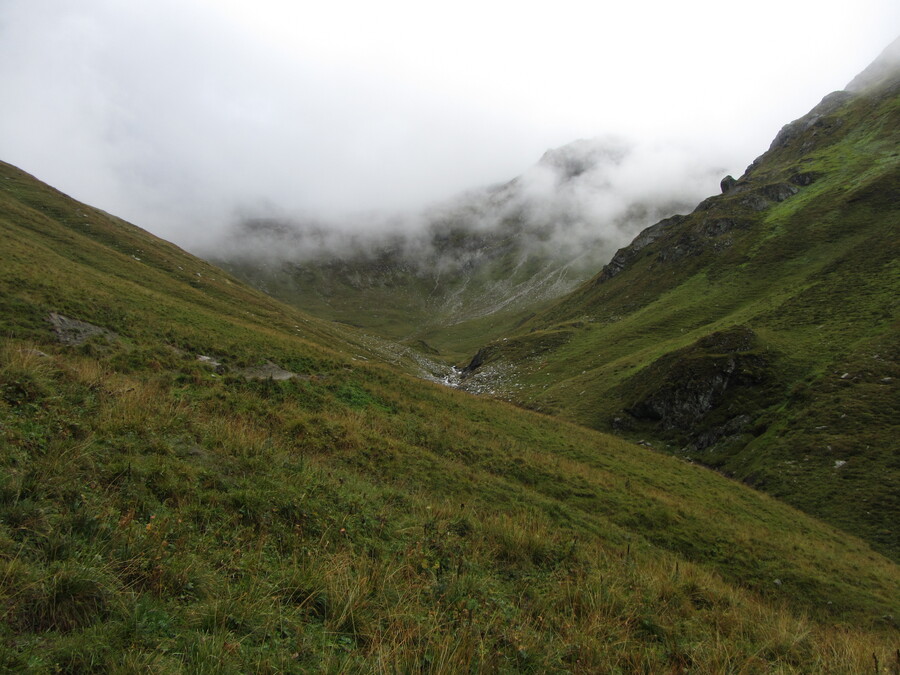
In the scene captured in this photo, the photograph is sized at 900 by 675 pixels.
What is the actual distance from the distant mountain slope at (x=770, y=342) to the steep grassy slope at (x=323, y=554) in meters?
10.8

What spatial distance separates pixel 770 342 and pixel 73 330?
49.7 meters

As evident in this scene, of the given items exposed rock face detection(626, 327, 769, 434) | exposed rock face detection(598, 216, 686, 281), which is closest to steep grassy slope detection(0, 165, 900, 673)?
exposed rock face detection(626, 327, 769, 434)

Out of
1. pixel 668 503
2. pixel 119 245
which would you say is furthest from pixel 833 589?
Answer: pixel 119 245

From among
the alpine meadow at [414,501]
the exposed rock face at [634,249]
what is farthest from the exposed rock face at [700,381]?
the exposed rock face at [634,249]

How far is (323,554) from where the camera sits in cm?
595

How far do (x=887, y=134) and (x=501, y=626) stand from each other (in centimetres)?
11966

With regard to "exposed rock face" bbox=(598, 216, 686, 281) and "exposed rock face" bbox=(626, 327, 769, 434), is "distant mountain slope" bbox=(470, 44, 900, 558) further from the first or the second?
"exposed rock face" bbox=(598, 216, 686, 281)

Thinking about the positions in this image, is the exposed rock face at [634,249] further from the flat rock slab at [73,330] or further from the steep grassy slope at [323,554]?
the flat rock slab at [73,330]

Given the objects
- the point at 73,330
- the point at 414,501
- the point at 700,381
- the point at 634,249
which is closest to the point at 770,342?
the point at 700,381

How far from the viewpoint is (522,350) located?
7281cm

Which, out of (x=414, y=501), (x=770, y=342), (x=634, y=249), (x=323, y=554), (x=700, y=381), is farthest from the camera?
(x=634, y=249)

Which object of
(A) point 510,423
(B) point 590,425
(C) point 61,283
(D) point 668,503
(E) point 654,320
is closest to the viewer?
(D) point 668,503

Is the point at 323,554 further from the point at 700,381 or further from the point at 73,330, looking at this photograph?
the point at 700,381

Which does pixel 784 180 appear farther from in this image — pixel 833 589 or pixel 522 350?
pixel 833 589
